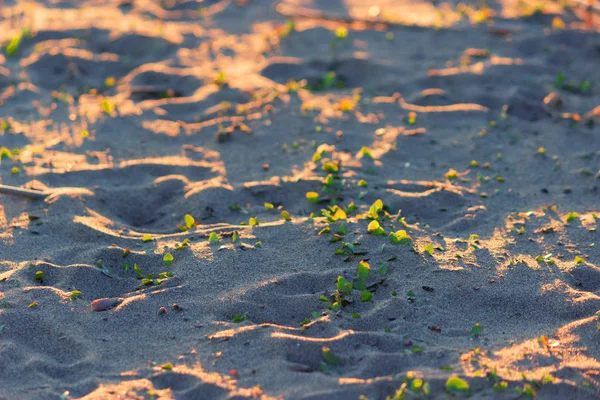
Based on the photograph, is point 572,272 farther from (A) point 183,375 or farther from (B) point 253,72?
(B) point 253,72

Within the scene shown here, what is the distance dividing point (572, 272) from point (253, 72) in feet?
10.7

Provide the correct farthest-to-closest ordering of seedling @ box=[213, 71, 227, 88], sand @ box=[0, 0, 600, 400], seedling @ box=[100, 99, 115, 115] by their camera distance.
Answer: seedling @ box=[213, 71, 227, 88], seedling @ box=[100, 99, 115, 115], sand @ box=[0, 0, 600, 400]

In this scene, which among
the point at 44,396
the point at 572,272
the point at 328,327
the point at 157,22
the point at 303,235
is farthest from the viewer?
the point at 157,22

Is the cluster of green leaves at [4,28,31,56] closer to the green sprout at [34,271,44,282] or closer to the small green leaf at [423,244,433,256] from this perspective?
the green sprout at [34,271,44,282]

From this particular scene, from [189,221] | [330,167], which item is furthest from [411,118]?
[189,221]

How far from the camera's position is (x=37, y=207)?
3.53 metres

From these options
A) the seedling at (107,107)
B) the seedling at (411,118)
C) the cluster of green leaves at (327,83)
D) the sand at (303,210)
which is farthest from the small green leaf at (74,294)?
the cluster of green leaves at (327,83)

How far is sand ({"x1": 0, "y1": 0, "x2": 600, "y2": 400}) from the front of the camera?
2.45m

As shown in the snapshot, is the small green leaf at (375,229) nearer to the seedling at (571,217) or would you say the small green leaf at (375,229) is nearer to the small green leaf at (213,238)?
the small green leaf at (213,238)

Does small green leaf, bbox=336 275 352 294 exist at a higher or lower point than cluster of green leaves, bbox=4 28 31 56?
lower

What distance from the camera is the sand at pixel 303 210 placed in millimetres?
2449

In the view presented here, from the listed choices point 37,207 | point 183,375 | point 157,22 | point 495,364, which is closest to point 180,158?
point 37,207

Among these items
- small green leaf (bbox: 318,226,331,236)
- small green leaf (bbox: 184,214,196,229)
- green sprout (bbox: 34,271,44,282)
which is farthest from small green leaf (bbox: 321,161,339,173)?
green sprout (bbox: 34,271,44,282)

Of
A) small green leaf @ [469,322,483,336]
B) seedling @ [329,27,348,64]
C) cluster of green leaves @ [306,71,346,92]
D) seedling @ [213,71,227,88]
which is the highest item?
seedling @ [329,27,348,64]
